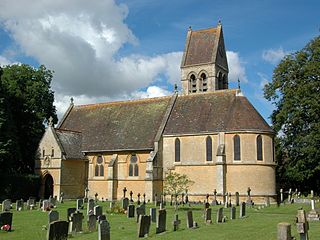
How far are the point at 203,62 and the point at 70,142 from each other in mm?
22701

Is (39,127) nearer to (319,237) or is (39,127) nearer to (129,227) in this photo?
(129,227)

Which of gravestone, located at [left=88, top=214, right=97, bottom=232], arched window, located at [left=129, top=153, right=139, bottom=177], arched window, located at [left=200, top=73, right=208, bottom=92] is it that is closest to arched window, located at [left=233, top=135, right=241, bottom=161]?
arched window, located at [left=129, top=153, right=139, bottom=177]

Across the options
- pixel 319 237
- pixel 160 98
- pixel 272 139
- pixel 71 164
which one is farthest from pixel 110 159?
pixel 319 237

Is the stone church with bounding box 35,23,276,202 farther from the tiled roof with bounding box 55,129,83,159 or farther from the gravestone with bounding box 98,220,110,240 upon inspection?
the gravestone with bounding box 98,220,110,240

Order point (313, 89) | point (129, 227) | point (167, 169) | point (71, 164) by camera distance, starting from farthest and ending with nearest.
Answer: point (71, 164) < point (167, 169) < point (313, 89) < point (129, 227)

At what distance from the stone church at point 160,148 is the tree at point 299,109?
2.64m

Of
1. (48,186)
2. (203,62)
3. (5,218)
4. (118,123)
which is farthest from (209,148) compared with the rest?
(5,218)

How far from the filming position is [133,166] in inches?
1634

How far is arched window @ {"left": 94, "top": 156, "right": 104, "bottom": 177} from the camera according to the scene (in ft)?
142

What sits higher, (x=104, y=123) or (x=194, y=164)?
(x=104, y=123)

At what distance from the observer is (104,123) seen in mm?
46156

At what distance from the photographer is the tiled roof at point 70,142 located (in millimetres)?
42253

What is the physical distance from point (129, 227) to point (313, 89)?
24.7 m

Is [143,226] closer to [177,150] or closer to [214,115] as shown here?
[177,150]
